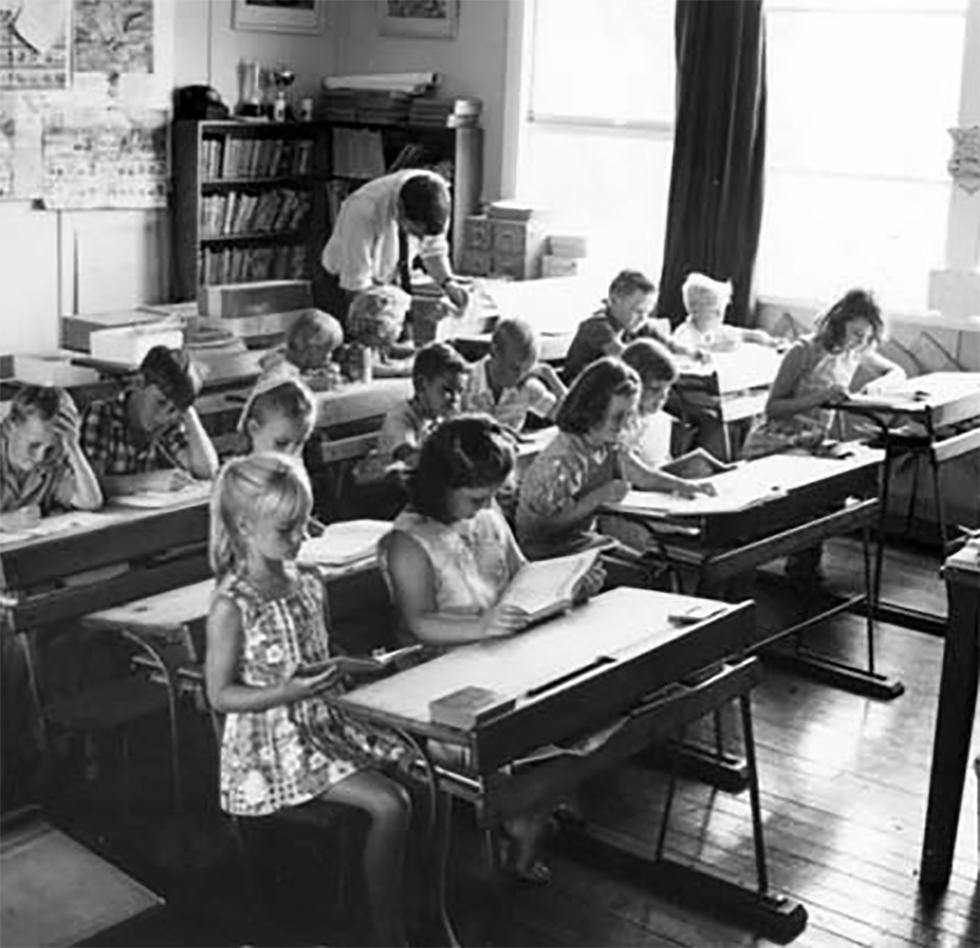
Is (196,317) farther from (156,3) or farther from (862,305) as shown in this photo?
(862,305)

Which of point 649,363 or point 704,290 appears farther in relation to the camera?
point 704,290

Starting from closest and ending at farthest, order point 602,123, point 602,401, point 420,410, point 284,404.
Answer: point 284,404, point 602,401, point 420,410, point 602,123

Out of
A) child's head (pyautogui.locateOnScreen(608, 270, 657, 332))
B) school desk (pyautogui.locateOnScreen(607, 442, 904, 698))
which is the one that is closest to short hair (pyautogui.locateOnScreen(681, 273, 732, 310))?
child's head (pyautogui.locateOnScreen(608, 270, 657, 332))

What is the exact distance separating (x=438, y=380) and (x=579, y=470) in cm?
53

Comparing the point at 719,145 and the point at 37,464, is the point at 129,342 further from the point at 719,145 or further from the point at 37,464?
the point at 719,145

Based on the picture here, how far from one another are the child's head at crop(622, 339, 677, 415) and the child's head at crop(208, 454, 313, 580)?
207 cm

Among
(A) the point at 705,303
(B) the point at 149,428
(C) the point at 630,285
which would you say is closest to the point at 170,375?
(B) the point at 149,428

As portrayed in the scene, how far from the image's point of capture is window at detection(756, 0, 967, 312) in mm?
6906

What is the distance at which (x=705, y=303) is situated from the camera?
21.7 ft

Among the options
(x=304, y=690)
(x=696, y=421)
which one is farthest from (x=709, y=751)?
(x=696, y=421)

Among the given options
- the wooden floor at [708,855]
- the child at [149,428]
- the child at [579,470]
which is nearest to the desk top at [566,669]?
the wooden floor at [708,855]

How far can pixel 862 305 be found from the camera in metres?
5.55

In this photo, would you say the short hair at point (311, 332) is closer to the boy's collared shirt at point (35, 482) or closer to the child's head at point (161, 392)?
the child's head at point (161, 392)

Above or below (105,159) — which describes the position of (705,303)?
below
